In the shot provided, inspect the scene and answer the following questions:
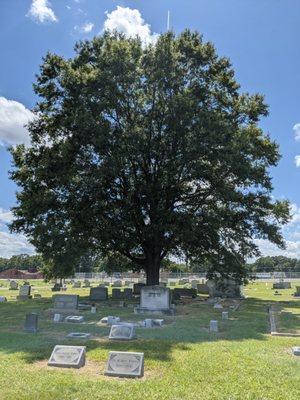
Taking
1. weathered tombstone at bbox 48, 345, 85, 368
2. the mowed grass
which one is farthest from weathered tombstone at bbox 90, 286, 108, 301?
weathered tombstone at bbox 48, 345, 85, 368

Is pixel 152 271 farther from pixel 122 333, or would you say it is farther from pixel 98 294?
pixel 122 333

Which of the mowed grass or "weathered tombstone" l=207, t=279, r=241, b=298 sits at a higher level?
"weathered tombstone" l=207, t=279, r=241, b=298

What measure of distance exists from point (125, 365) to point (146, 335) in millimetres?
4981

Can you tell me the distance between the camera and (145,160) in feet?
98.3

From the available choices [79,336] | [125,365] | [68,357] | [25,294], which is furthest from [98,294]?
[125,365]

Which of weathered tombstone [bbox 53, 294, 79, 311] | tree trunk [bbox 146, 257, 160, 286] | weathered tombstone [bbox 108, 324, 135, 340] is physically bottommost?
weathered tombstone [bbox 108, 324, 135, 340]

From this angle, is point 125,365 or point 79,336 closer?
point 125,365

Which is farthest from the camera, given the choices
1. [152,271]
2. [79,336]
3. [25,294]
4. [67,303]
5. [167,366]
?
[25,294]

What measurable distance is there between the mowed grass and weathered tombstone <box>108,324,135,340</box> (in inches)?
12.7

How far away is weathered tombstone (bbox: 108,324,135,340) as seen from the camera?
43.6 feet

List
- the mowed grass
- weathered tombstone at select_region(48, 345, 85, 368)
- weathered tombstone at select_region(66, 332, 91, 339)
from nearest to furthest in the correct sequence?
the mowed grass → weathered tombstone at select_region(48, 345, 85, 368) → weathered tombstone at select_region(66, 332, 91, 339)

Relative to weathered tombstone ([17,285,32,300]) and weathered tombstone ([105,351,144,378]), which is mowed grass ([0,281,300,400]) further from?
weathered tombstone ([17,285,32,300])

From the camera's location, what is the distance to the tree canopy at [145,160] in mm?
27094

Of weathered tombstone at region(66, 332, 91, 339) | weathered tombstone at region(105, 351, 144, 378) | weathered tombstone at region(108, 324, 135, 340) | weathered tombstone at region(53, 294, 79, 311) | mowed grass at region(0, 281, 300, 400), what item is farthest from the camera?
weathered tombstone at region(53, 294, 79, 311)
